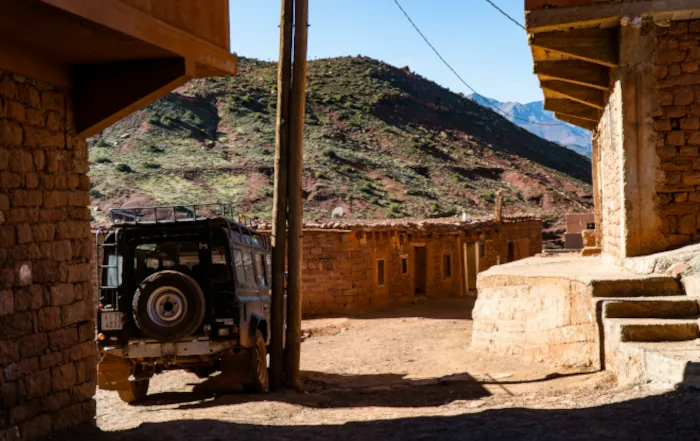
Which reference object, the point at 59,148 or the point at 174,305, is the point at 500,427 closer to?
the point at 59,148

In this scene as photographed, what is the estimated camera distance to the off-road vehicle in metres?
9.32

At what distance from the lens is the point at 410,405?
9.08 m

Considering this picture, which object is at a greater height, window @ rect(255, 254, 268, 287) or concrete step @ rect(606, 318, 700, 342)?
window @ rect(255, 254, 268, 287)

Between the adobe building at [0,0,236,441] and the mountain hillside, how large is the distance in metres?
27.9

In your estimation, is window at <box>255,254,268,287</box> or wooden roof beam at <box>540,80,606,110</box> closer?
window at <box>255,254,268,287</box>

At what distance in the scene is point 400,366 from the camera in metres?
12.7

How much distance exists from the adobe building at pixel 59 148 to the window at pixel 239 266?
3.07 metres

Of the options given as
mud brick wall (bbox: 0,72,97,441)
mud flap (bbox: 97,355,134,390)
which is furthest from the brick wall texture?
mud brick wall (bbox: 0,72,97,441)

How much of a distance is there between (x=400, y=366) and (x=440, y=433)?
6612 millimetres

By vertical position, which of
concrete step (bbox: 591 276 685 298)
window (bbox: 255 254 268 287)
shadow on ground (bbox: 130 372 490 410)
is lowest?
shadow on ground (bbox: 130 372 490 410)

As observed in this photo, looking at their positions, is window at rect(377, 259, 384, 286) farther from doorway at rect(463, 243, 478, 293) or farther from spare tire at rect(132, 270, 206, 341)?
spare tire at rect(132, 270, 206, 341)

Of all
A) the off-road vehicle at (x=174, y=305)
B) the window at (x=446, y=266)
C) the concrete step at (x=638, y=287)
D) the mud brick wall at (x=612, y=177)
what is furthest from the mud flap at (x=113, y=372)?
the window at (x=446, y=266)

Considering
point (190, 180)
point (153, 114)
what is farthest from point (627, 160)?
point (153, 114)

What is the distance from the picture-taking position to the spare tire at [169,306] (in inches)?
360
